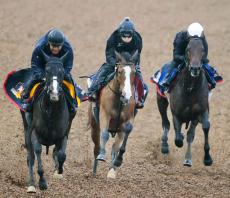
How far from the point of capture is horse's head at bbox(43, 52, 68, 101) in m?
11.0

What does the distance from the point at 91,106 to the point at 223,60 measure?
1348cm

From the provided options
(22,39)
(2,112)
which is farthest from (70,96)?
(22,39)

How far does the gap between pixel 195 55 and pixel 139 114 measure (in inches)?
356

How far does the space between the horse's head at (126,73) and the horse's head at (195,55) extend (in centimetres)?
101

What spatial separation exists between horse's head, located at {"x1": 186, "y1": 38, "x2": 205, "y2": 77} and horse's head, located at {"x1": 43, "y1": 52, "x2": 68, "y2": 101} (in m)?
2.51

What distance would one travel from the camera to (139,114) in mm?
21422

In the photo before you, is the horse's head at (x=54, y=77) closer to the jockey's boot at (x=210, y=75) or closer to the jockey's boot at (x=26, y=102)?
the jockey's boot at (x=26, y=102)

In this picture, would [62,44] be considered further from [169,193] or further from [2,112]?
[2,112]

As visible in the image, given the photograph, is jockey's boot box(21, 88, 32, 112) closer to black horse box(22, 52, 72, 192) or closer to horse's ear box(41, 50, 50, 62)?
black horse box(22, 52, 72, 192)

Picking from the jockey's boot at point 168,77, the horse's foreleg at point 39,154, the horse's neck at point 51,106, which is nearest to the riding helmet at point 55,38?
the horse's neck at point 51,106

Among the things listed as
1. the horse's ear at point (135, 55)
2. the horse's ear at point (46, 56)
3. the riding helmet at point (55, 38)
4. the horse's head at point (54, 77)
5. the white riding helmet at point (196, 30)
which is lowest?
the horse's head at point (54, 77)

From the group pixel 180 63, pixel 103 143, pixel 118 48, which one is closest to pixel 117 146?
pixel 103 143

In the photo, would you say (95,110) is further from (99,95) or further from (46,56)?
(46,56)

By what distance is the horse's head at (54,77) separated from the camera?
434 inches
